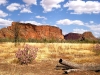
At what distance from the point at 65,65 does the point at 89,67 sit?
4.97 feet

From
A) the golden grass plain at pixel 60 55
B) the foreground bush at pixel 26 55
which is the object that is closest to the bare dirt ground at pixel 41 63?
the golden grass plain at pixel 60 55

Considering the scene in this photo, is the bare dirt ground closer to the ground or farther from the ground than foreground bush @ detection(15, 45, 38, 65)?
closer to the ground

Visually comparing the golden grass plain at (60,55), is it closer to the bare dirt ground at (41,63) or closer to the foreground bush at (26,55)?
the bare dirt ground at (41,63)

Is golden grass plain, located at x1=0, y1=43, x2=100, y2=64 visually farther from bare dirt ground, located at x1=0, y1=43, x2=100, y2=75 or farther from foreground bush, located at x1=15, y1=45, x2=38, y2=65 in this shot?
foreground bush, located at x1=15, y1=45, x2=38, y2=65

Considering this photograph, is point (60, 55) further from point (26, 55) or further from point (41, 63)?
point (26, 55)

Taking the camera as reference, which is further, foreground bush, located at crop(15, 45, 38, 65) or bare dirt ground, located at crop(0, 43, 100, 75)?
foreground bush, located at crop(15, 45, 38, 65)

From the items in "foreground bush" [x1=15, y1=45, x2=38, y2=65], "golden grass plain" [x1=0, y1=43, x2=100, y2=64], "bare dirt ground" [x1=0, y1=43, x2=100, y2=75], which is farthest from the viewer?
"golden grass plain" [x1=0, y1=43, x2=100, y2=64]

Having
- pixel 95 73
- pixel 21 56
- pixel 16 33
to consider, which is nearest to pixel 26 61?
pixel 21 56

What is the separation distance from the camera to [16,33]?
2078 inches

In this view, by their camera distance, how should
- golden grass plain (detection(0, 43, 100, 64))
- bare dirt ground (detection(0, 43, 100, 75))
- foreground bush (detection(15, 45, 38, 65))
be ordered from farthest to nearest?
golden grass plain (detection(0, 43, 100, 64)), foreground bush (detection(15, 45, 38, 65)), bare dirt ground (detection(0, 43, 100, 75))

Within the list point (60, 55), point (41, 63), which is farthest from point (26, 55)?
point (60, 55)

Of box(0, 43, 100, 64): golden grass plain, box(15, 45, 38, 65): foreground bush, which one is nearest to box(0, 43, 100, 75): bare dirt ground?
box(0, 43, 100, 64): golden grass plain

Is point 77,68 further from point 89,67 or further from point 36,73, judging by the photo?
point 36,73

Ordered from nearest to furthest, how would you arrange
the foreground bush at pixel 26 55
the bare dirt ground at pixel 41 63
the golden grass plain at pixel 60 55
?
the bare dirt ground at pixel 41 63, the foreground bush at pixel 26 55, the golden grass plain at pixel 60 55
